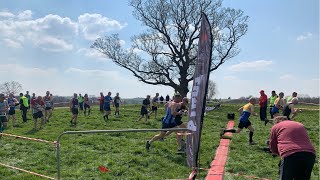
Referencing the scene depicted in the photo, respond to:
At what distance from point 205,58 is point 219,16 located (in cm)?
3421

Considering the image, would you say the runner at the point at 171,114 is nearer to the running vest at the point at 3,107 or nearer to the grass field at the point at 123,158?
the grass field at the point at 123,158

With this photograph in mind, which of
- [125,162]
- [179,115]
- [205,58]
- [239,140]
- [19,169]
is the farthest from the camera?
[239,140]

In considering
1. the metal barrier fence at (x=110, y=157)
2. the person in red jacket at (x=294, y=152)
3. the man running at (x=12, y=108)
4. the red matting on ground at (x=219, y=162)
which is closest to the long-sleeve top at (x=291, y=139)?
the person in red jacket at (x=294, y=152)

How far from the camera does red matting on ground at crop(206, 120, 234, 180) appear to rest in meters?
8.84

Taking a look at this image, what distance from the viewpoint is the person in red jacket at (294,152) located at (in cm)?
566

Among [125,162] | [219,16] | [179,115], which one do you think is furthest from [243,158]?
[219,16]

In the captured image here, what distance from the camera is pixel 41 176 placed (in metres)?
8.47

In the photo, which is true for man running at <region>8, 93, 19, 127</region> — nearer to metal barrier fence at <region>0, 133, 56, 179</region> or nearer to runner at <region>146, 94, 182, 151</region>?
metal barrier fence at <region>0, 133, 56, 179</region>

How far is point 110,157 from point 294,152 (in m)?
5.80

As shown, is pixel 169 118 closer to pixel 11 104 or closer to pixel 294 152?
pixel 294 152

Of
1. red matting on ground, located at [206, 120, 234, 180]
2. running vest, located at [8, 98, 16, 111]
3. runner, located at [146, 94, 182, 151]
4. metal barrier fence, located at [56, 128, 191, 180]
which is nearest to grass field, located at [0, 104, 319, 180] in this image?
metal barrier fence, located at [56, 128, 191, 180]

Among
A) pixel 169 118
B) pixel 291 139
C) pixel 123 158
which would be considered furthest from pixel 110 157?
pixel 291 139

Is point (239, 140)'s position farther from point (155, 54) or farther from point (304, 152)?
point (155, 54)

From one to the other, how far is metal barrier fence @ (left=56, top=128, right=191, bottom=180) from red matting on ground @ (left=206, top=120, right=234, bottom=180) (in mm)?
666
